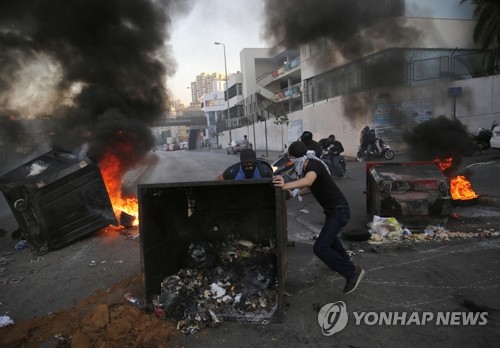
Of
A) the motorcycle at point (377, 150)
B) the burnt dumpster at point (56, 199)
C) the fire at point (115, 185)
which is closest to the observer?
the burnt dumpster at point (56, 199)

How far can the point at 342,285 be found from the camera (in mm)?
4250

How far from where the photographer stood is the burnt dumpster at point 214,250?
366cm

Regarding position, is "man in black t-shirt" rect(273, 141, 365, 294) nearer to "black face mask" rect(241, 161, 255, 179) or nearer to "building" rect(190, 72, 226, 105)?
"black face mask" rect(241, 161, 255, 179)

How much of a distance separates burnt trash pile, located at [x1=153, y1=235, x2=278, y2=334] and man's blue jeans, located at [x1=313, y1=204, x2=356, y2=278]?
25.9 inches

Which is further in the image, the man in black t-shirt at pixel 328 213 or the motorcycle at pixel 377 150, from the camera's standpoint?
the motorcycle at pixel 377 150

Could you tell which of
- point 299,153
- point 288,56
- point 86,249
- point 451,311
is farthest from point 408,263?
point 288,56

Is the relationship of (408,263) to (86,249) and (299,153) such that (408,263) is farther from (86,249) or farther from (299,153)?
(86,249)

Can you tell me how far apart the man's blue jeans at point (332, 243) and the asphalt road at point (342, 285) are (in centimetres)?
30

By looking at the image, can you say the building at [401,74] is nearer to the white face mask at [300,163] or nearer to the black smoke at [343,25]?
the black smoke at [343,25]

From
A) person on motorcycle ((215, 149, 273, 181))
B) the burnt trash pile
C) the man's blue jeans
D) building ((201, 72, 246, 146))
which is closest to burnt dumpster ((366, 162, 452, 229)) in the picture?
person on motorcycle ((215, 149, 273, 181))

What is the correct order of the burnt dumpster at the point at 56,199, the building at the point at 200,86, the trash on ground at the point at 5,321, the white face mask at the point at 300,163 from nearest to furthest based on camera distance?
1. the trash on ground at the point at 5,321
2. the white face mask at the point at 300,163
3. the burnt dumpster at the point at 56,199
4. the building at the point at 200,86

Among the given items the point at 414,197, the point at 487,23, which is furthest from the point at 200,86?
the point at 414,197

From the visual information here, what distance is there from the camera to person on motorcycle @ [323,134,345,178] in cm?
1246

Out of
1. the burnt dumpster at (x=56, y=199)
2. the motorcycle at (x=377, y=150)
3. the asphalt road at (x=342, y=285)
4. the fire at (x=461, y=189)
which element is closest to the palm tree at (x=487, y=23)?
the motorcycle at (x=377, y=150)
